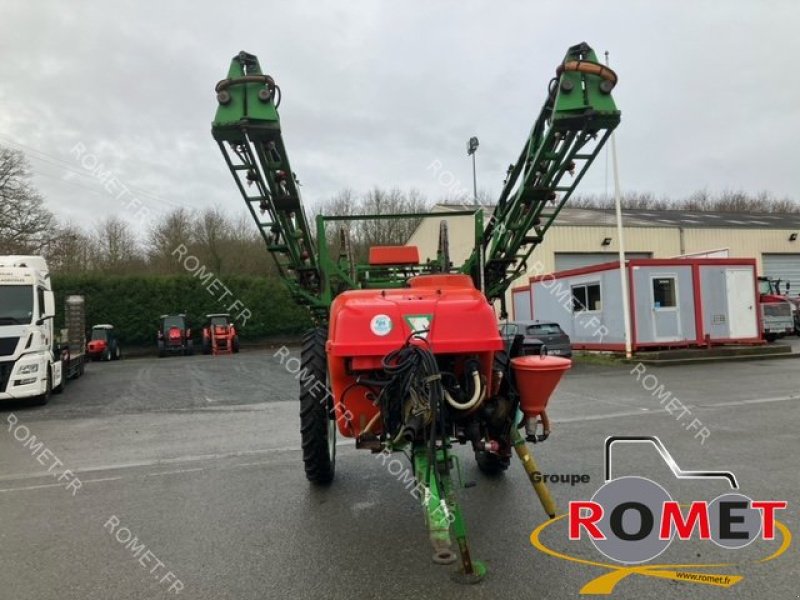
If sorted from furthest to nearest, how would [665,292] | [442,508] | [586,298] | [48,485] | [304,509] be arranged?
1. [586,298]
2. [665,292]
3. [48,485]
4. [304,509]
5. [442,508]

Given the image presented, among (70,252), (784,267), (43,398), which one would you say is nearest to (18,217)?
(70,252)

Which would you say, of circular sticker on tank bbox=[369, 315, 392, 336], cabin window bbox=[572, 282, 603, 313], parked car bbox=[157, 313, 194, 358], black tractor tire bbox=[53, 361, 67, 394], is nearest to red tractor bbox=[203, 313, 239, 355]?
parked car bbox=[157, 313, 194, 358]

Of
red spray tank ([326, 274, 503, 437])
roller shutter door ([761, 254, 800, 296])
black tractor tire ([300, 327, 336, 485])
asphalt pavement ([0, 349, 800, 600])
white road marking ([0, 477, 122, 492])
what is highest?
roller shutter door ([761, 254, 800, 296])

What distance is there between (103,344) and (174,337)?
10.7 feet

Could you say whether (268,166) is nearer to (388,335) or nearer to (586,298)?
(388,335)

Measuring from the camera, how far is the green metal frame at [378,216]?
18.1ft

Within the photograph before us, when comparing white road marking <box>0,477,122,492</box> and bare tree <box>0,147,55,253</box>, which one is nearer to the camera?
white road marking <box>0,477,122,492</box>

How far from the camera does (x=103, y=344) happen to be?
2878cm

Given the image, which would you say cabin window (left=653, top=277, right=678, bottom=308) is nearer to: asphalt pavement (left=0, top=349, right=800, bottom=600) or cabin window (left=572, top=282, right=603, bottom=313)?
cabin window (left=572, top=282, right=603, bottom=313)

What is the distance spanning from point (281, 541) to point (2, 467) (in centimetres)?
516

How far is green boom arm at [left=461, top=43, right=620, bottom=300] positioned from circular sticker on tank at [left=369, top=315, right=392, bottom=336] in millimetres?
2766

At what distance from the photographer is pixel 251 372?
1895 cm

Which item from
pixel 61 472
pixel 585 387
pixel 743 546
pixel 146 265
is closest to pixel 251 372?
pixel 585 387

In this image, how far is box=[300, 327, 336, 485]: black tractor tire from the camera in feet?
16.4
